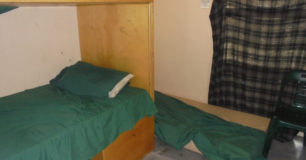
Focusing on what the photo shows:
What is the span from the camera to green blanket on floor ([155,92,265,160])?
1805 mm

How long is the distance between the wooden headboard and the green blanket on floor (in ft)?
1.58

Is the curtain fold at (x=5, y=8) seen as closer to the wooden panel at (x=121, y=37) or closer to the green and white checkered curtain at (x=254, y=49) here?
the wooden panel at (x=121, y=37)

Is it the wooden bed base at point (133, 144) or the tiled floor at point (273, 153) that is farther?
the tiled floor at point (273, 153)

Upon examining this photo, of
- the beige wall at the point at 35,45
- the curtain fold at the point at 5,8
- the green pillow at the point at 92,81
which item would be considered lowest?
the green pillow at the point at 92,81

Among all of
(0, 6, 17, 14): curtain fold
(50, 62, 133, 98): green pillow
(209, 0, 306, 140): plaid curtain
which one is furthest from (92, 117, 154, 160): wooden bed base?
(0, 6, 17, 14): curtain fold

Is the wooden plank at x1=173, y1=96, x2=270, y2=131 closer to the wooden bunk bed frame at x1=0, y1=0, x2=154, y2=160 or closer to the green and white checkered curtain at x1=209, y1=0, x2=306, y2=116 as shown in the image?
the green and white checkered curtain at x1=209, y1=0, x2=306, y2=116

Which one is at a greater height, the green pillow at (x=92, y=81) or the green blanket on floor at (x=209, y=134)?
the green pillow at (x=92, y=81)

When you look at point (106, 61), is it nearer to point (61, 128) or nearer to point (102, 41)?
point (102, 41)

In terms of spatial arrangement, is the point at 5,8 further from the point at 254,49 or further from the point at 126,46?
the point at 254,49

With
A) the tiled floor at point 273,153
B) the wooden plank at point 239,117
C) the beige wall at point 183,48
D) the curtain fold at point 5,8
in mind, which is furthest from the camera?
the beige wall at point 183,48

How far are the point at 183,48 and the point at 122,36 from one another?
1.14m

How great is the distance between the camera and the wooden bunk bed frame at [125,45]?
→ 1.65m

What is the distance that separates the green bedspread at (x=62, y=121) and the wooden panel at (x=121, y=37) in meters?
0.20

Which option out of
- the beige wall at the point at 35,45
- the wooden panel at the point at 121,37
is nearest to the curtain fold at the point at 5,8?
the beige wall at the point at 35,45
